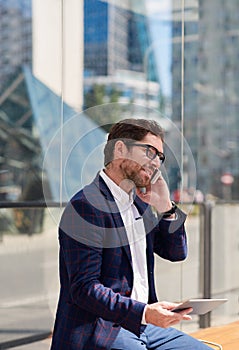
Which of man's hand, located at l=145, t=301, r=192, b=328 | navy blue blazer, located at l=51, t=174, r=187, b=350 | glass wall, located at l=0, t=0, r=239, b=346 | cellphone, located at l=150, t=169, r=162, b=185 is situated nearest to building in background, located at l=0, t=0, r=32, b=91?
glass wall, located at l=0, t=0, r=239, b=346

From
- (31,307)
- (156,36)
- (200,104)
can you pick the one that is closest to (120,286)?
(31,307)

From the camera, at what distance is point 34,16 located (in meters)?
9.98

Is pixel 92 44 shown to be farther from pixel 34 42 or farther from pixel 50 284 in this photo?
pixel 50 284

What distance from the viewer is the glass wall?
265 cm

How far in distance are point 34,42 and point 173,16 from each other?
258 cm

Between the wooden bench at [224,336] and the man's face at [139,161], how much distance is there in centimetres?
105

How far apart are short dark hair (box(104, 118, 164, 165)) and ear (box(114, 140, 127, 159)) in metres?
0.01

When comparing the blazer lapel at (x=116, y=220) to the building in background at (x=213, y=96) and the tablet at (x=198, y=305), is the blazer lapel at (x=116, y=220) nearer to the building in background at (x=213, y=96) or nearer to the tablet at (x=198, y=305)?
the tablet at (x=198, y=305)

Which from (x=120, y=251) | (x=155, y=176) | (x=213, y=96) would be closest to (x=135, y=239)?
(x=120, y=251)

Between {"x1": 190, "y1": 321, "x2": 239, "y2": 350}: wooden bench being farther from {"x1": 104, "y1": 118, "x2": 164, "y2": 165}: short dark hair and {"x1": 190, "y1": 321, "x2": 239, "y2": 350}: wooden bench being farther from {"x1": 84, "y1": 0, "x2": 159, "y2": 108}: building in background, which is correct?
{"x1": 84, "y1": 0, "x2": 159, "y2": 108}: building in background

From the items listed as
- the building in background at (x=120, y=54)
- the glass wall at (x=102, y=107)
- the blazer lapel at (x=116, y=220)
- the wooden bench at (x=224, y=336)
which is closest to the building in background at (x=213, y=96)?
the glass wall at (x=102, y=107)

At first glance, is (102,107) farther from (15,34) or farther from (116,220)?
(15,34)

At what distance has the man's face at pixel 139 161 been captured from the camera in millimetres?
1979

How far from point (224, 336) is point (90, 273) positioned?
1.33 meters
